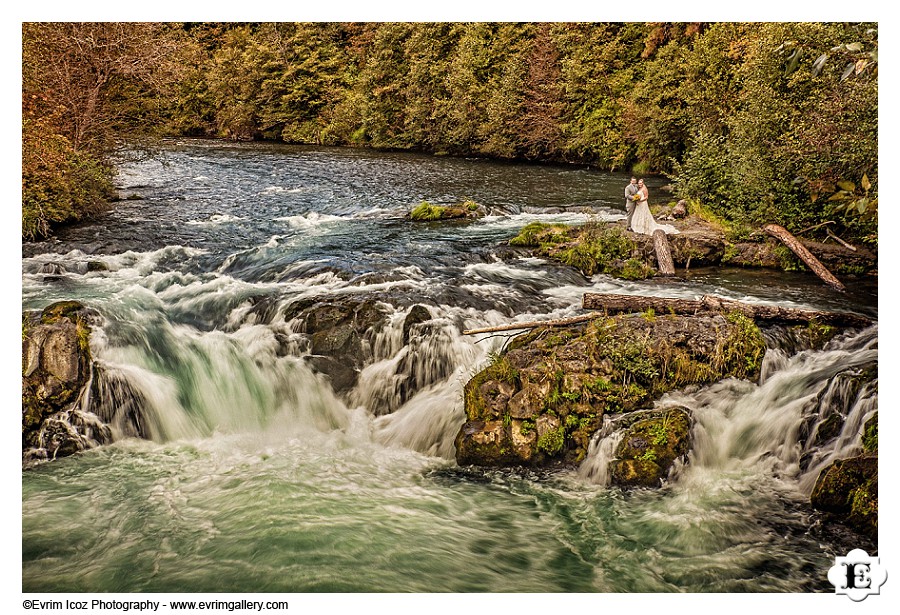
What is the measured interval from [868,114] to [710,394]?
231 centimetres

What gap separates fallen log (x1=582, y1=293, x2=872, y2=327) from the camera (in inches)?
189

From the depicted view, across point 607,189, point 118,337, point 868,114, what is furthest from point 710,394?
point 607,189

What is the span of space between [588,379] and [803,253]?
281 cm

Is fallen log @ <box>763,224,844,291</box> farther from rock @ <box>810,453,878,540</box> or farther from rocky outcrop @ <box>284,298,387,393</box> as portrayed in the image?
rocky outcrop @ <box>284,298,387,393</box>

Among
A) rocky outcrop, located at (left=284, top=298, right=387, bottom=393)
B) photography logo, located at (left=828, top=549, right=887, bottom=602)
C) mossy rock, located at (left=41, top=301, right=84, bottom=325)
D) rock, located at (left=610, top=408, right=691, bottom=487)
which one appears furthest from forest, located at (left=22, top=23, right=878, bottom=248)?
rocky outcrop, located at (left=284, top=298, right=387, bottom=393)

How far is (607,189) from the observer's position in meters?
8.81

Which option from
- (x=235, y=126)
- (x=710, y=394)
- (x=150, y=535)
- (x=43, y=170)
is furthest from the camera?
(x=235, y=126)

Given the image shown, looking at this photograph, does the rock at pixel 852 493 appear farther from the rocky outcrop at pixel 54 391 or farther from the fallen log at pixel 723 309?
the rocky outcrop at pixel 54 391

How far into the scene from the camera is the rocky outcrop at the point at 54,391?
434 cm

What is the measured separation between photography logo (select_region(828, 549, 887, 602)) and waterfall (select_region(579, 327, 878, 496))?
16.7 inches

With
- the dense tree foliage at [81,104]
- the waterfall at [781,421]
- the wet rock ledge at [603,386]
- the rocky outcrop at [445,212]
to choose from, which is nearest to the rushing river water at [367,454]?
the waterfall at [781,421]

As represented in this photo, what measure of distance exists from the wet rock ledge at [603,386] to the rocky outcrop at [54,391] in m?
2.52
